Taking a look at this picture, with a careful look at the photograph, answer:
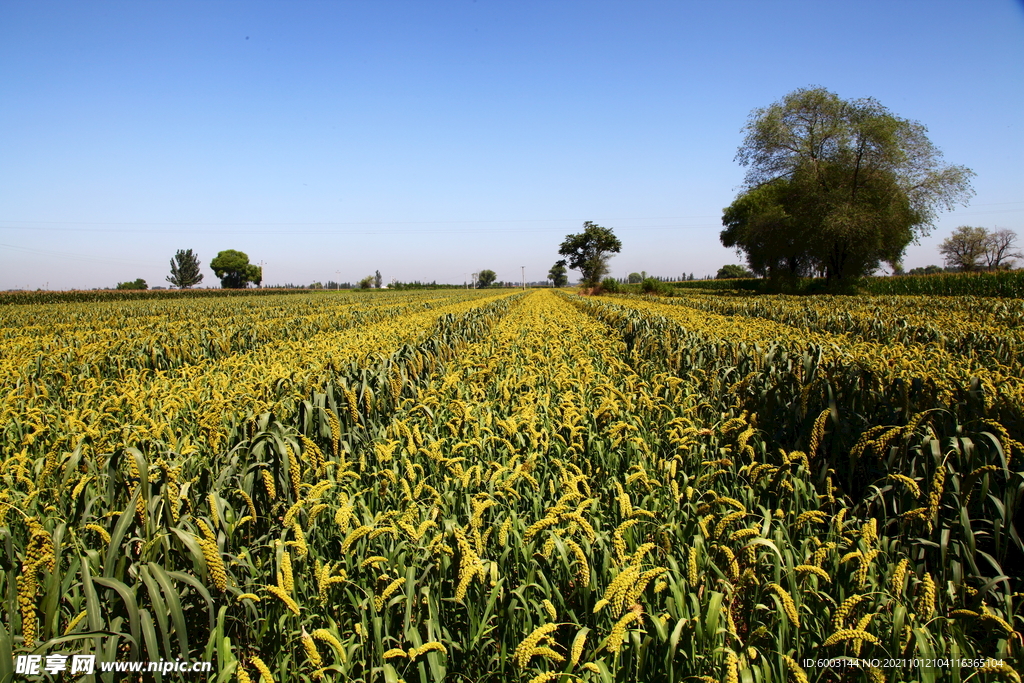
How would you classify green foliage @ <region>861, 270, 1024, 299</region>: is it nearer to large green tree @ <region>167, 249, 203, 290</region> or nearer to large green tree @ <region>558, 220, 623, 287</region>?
large green tree @ <region>558, 220, 623, 287</region>

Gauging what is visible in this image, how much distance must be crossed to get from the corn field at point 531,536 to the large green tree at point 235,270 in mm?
154123

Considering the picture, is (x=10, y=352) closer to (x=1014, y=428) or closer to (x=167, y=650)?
(x=167, y=650)

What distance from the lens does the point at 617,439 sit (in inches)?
136

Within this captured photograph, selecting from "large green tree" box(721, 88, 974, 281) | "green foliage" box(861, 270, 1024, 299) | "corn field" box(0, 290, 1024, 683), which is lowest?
"corn field" box(0, 290, 1024, 683)

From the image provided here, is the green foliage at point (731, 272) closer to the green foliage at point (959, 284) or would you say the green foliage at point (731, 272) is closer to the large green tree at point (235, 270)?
the green foliage at point (959, 284)

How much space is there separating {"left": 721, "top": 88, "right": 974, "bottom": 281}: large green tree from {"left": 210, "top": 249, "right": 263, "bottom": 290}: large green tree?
13876cm

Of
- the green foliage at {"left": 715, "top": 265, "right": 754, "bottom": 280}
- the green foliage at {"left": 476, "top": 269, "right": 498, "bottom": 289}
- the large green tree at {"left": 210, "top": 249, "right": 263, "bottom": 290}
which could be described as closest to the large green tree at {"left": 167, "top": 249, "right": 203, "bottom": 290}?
the large green tree at {"left": 210, "top": 249, "right": 263, "bottom": 290}

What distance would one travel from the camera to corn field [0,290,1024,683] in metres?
1.71

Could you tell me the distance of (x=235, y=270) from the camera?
13800cm

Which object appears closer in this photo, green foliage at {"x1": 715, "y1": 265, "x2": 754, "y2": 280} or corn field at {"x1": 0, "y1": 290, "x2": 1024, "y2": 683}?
corn field at {"x1": 0, "y1": 290, "x2": 1024, "y2": 683}

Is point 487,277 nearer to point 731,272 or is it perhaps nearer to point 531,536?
point 731,272

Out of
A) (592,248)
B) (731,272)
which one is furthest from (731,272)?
(592,248)

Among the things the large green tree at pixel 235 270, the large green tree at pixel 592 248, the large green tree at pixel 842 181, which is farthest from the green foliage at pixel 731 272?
Answer: the large green tree at pixel 235 270

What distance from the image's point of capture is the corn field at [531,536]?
67.4 inches
